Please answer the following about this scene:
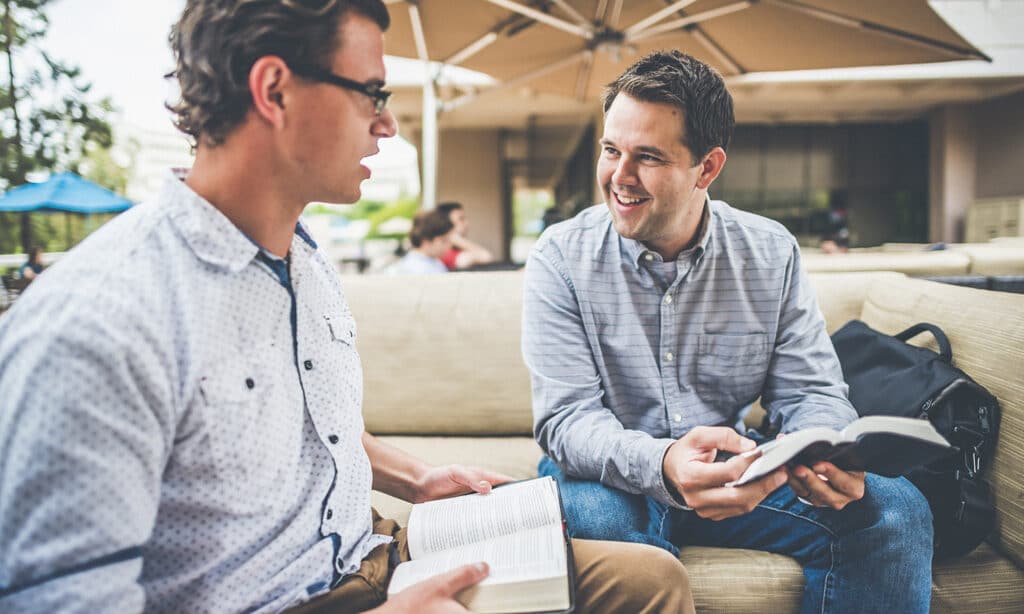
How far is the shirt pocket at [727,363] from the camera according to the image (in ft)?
5.87

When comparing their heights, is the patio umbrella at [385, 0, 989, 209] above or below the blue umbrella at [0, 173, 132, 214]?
above

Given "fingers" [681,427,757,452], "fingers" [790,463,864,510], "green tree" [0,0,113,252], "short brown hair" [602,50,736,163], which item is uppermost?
"green tree" [0,0,113,252]

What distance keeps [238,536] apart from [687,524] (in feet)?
3.96

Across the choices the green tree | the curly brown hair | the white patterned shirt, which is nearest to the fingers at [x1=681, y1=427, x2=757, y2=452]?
the white patterned shirt

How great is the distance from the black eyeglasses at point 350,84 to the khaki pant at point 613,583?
93 centimetres

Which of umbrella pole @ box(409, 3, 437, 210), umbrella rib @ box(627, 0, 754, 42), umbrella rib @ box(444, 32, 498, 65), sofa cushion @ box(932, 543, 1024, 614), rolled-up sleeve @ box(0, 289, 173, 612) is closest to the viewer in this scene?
rolled-up sleeve @ box(0, 289, 173, 612)

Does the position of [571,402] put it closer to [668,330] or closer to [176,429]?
[668,330]

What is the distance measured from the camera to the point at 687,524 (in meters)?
1.69

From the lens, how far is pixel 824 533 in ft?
5.03

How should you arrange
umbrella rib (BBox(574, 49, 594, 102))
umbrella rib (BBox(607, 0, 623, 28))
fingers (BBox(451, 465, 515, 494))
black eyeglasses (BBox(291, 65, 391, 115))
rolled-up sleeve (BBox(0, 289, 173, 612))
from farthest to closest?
umbrella rib (BBox(574, 49, 594, 102))
umbrella rib (BBox(607, 0, 623, 28))
fingers (BBox(451, 465, 515, 494))
black eyeglasses (BBox(291, 65, 391, 115))
rolled-up sleeve (BBox(0, 289, 173, 612))

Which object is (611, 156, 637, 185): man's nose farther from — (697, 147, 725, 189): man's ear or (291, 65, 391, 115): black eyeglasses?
(291, 65, 391, 115): black eyeglasses

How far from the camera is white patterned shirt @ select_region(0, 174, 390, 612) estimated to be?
74 centimetres

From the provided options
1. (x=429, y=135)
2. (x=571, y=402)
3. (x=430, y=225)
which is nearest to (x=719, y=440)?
(x=571, y=402)

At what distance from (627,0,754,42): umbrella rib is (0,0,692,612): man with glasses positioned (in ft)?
12.6
